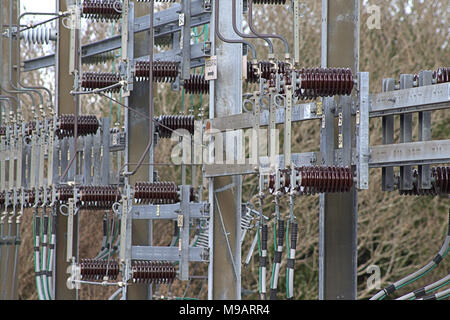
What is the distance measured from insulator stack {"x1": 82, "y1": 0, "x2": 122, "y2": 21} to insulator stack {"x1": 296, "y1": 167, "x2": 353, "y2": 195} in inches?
130

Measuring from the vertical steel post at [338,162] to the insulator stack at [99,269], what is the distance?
7.39 ft

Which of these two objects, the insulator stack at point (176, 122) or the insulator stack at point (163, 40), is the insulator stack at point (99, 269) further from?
the insulator stack at point (163, 40)

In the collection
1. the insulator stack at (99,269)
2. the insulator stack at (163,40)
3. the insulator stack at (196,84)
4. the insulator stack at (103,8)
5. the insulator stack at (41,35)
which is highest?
the insulator stack at (41,35)

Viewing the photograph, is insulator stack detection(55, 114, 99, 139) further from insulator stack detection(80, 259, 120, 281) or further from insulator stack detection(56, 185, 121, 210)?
insulator stack detection(80, 259, 120, 281)

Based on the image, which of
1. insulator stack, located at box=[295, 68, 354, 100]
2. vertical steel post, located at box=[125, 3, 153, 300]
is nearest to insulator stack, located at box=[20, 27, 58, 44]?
vertical steel post, located at box=[125, 3, 153, 300]

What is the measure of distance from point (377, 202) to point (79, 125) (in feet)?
27.4

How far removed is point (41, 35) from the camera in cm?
1158

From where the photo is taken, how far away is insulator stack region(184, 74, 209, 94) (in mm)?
8914

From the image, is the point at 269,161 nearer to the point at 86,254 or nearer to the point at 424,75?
the point at 424,75

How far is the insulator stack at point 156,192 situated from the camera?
805 cm

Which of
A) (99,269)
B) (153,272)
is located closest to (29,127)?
(99,269)

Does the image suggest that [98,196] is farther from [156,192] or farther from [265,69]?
[265,69]

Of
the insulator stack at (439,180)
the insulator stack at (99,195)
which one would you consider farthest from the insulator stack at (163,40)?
the insulator stack at (439,180)
